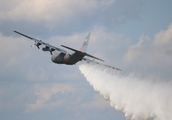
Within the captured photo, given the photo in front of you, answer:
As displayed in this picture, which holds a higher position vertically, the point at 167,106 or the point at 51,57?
the point at 51,57

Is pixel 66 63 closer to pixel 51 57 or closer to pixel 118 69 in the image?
pixel 51 57

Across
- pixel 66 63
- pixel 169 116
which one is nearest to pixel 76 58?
pixel 66 63

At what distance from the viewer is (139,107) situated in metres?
67.6

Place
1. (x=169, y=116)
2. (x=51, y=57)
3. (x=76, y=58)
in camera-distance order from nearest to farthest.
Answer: (x=169, y=116) → (x=76, y=58) → (x=51, y=57)

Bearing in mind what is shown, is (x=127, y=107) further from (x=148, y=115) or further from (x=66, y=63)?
(x=66, y=63)

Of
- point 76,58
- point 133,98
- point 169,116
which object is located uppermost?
point 76,58

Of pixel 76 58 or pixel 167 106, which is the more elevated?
pixel 76 58

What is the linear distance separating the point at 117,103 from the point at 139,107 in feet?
15.1

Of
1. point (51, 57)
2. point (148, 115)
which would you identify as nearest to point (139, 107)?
point (148, 115)

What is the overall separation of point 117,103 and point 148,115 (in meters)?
6.75

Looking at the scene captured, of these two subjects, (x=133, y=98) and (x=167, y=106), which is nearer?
(x=167, y=106)

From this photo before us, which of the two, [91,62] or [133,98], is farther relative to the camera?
[91,62]

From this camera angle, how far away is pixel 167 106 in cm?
6456

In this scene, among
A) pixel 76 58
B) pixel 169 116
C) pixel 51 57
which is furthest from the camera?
pixel 51 57
